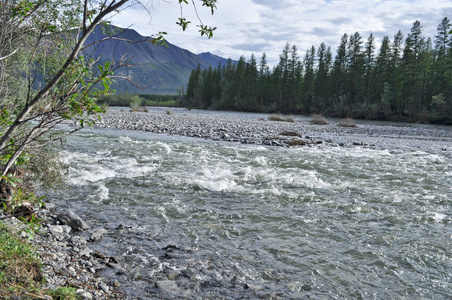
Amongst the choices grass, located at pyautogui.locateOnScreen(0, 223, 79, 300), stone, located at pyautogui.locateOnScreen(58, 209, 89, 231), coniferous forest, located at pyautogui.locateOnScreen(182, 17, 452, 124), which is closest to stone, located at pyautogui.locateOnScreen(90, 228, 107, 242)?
stone, located at pyautogui.locateOnScreen(58, 209, 89, 231)

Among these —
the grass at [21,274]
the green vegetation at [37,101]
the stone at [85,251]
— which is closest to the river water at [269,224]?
the stone at [85,251]

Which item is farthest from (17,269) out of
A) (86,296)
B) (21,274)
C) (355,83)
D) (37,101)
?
(355,83)

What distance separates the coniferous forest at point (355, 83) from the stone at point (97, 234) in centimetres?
5353

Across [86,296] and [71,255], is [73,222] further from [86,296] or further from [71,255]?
[86,296]

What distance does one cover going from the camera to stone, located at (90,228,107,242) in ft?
18.1

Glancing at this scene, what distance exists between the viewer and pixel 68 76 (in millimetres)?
2543

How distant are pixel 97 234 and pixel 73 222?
0.61 metres

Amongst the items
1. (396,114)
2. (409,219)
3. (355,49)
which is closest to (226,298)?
(409,219)

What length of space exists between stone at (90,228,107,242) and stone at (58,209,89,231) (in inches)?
10.3

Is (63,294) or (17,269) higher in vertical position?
(17,269)

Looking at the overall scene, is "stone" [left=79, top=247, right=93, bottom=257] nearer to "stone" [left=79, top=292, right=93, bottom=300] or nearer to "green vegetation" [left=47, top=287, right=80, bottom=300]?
"stone" [left=79, top=292, right=93, bottom=300]

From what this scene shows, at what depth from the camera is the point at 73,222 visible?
5.91 m

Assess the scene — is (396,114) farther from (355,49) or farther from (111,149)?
(111,149)

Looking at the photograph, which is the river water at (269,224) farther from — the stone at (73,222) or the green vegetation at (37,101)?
the green vegetation at (37,101)
